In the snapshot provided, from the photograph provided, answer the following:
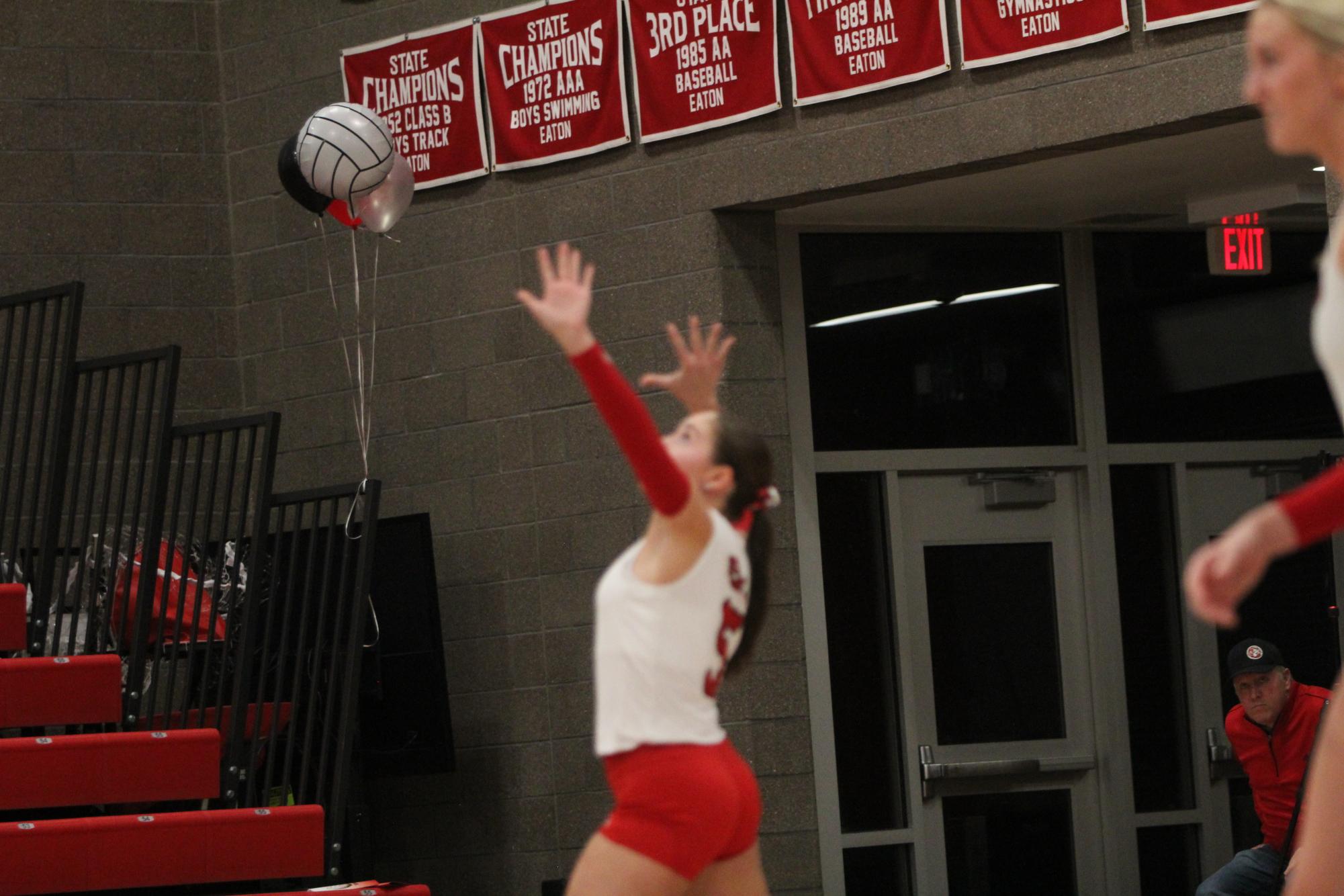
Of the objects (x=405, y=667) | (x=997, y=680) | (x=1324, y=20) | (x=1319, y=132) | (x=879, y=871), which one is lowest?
(x=879, y=871)

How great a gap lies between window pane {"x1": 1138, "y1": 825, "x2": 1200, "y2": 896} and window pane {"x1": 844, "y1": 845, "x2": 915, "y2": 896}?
3.28 ft

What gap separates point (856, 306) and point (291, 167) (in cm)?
212

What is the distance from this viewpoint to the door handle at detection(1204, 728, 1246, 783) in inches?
315

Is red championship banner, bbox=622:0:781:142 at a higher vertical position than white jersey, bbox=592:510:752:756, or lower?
higher

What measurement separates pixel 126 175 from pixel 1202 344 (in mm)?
4355

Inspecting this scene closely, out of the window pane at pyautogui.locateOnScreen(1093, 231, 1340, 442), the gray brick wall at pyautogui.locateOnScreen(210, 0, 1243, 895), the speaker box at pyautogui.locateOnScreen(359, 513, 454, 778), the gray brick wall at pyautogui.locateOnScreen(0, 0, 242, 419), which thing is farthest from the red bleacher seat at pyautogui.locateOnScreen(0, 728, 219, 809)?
the window pane at pyautogui.locateOnScreen(1093, 231, 1340, 442)

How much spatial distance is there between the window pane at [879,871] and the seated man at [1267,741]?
3.80ft

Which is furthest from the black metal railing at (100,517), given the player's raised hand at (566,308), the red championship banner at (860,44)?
the player's raised hand at (566,308)

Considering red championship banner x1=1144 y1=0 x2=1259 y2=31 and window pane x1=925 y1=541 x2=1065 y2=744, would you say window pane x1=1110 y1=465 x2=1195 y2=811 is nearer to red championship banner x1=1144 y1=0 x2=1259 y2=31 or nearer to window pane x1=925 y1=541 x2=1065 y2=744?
window pane x1=925 y1=541 x2=1065 y2=744

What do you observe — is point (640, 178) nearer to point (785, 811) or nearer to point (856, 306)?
point (856, 306)

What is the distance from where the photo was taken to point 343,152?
6.67 metres

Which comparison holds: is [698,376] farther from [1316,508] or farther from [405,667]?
[405,667]

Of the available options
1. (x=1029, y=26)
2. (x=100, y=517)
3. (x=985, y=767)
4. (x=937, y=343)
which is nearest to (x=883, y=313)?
(x=937, y=343)

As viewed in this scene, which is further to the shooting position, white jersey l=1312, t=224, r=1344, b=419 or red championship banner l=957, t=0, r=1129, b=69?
red championship banner l=957, t=0, r=1129, b=69
